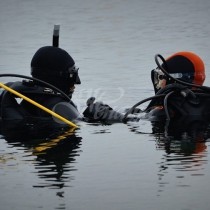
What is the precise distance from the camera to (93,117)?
538 inches

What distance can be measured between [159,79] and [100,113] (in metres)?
0.79

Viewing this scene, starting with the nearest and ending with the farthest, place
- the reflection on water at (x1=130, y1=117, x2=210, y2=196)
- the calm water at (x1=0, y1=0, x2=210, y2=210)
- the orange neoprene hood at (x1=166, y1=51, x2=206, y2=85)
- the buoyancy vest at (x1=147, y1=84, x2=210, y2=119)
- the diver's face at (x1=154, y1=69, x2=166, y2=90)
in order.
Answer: the calm water at (x1=0, y1=0, x2=210, y2=210) → the reflection on water at (x1=130, y1=117, x2=210, y2=196) → the buoyancy vest at (x1=147, y1=84, x2=210, y2=119) → the diver's face at (x1=154, y1=69, x2=166, y2=90) → the orange neoprene hood at (x1=166, y1=51, x2=206, y2=85)

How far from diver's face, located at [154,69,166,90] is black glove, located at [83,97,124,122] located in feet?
1.88

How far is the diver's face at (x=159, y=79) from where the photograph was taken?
44.3ft

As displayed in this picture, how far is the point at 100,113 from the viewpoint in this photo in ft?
44.4

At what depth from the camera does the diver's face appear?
532 inches

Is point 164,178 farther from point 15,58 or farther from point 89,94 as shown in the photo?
point 15,58

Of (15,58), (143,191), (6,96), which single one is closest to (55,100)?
(6,96)

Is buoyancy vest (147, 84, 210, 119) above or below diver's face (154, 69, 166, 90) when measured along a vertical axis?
below

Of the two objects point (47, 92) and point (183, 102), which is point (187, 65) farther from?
point (47, 92)

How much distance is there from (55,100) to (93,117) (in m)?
1.05

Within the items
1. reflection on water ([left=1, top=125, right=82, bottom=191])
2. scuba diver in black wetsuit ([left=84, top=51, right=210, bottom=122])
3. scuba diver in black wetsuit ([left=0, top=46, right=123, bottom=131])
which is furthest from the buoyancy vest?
reflection on water ([left=1, top=125, right=82, bottom=191])

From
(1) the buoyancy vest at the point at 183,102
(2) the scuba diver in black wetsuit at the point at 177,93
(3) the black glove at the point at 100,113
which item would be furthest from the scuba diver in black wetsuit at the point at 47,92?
(1) the buoyancy vest at the point at 183,102

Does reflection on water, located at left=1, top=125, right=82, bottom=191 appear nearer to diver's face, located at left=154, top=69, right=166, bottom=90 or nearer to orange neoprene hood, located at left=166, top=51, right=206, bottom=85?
diver's face, located at left=154, top=69, right=166, bottom=90
